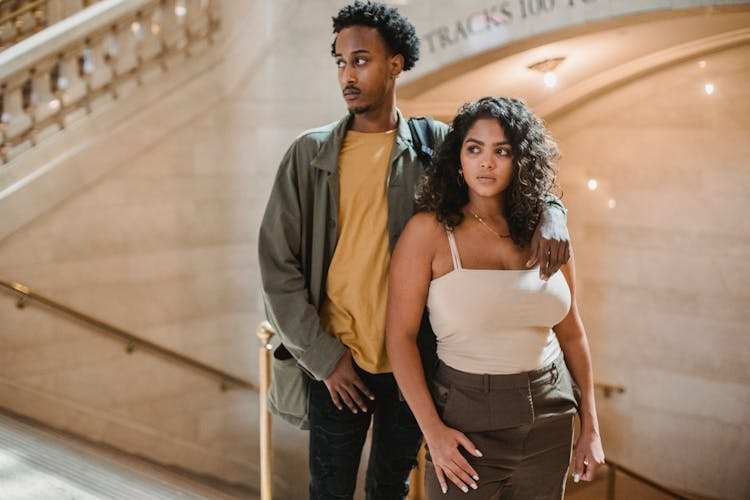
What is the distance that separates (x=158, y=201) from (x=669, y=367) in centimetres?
399

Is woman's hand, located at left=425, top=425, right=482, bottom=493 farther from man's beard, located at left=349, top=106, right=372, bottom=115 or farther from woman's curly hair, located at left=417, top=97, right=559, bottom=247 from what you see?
man's beard, located at left=349, top=106, right=372, bottom=115

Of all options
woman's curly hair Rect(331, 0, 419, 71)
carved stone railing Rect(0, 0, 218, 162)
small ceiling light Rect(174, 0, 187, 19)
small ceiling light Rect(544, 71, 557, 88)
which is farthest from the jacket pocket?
small ceiling light Rect(544, 71, 557, 88)

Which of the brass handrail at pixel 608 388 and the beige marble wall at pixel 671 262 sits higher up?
the beige marble wall at pixel 671 262

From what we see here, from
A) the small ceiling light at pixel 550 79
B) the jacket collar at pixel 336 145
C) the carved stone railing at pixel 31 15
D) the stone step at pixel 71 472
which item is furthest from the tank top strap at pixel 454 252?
the carved stone railing at pixel 31 15

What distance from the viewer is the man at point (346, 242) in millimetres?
2121

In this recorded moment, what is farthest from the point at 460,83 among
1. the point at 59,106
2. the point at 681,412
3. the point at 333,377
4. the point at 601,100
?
the point at 333,377

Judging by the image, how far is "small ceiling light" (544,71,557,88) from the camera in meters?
5.21

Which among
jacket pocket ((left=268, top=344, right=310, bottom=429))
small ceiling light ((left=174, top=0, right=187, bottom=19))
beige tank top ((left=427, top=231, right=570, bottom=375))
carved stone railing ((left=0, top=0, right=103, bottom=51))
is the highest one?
carved stone railing ((left=0, top=0, right=103, bottom=51))

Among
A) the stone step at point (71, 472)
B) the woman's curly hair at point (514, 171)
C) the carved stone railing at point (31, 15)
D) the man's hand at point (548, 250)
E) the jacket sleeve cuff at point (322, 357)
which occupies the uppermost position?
the carved stone railing at point (31, 15)

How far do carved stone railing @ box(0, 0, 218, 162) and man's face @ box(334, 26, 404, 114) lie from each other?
116 inches

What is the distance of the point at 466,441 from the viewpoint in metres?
1.85

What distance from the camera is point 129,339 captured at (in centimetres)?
483

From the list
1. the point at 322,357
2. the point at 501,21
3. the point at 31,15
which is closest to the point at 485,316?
the point at 322,357

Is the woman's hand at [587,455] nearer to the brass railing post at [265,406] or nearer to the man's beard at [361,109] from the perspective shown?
the man's beard at [361,109]
